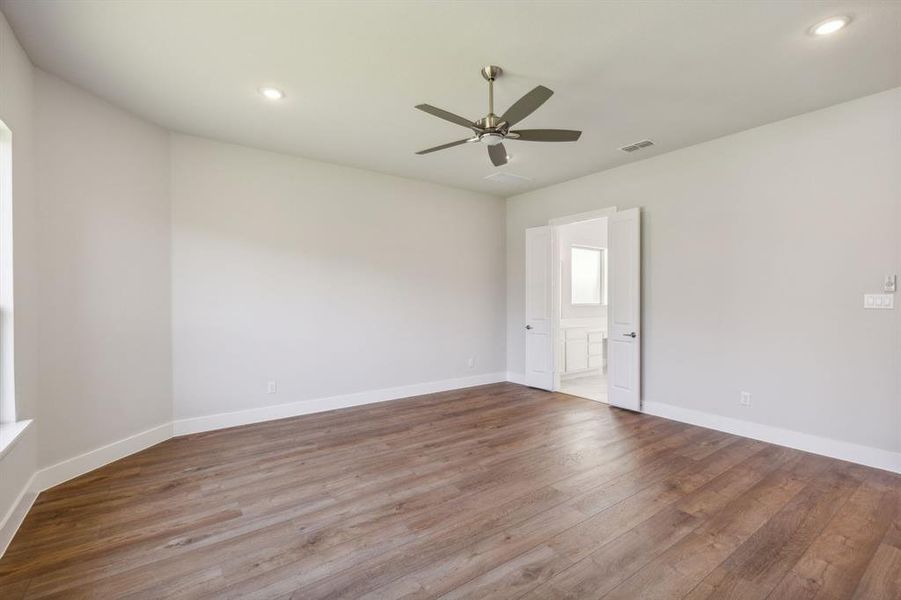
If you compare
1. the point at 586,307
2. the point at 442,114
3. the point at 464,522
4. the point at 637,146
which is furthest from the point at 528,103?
the point at 586,307

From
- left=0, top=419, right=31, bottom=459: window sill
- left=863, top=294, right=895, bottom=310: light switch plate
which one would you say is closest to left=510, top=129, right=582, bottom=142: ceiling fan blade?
left=863, top=294, right=895, bottom=310: light switch plate

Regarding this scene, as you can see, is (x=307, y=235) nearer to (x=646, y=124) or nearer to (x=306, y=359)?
(x=306, y=359)

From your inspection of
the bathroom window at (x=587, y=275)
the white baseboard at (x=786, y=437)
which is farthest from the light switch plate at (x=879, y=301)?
the bathroom window at (x=587, y=275)

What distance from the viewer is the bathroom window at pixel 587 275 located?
6.84 metres

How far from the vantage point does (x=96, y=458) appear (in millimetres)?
3070

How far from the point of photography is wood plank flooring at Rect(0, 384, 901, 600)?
1.83 meters

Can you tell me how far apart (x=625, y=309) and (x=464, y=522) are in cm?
329

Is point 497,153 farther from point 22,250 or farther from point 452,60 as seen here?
point 22,250

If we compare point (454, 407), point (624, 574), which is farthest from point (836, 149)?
point (454, 407)

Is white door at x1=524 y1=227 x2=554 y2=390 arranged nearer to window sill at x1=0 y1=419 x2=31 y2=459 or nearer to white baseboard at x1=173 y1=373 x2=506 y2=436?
white baseboard at x1=173 y1=373 x2=506 y2=436

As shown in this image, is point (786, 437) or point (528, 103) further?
point (786, 437)

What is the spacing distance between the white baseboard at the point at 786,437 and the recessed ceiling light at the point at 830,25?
3.07 metres

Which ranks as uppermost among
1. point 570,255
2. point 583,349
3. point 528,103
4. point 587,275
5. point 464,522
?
point 528,103

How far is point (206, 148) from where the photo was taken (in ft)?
12.9
